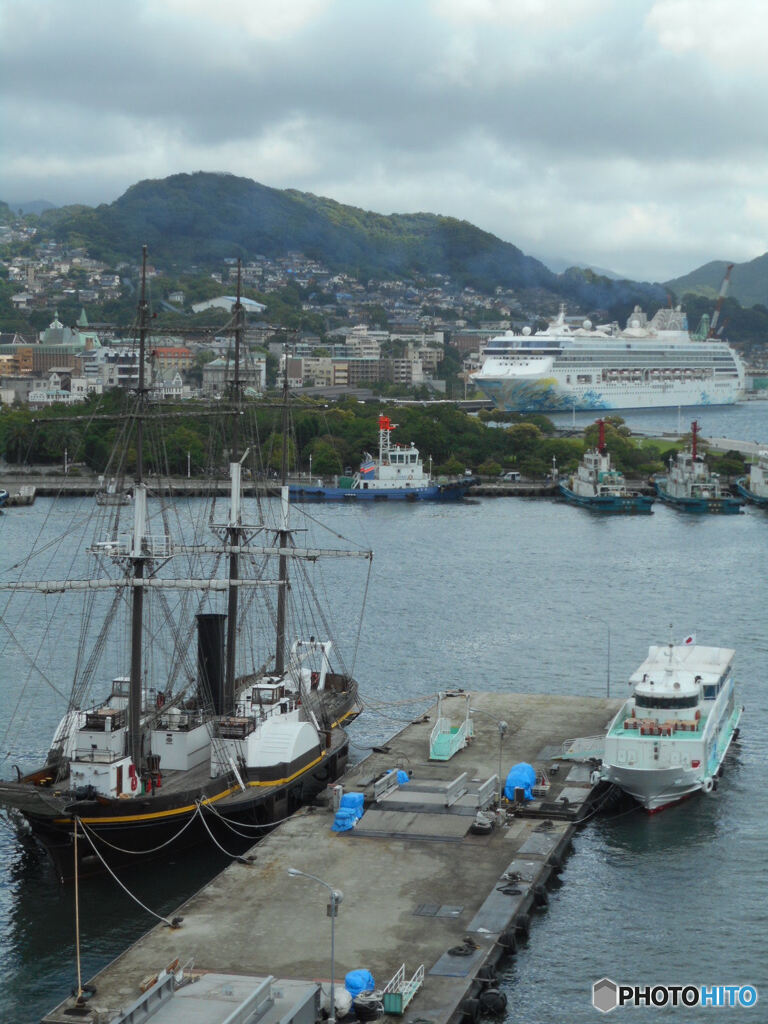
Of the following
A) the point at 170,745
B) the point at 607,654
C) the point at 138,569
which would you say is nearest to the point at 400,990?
the point at 170,745

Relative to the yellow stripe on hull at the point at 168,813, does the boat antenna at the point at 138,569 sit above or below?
above

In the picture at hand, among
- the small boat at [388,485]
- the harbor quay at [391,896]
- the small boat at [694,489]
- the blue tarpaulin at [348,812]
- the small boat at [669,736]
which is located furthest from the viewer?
the small boat at [388,485]

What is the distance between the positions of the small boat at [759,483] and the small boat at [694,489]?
1799 millimetres

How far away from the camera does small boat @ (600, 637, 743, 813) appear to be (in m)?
32.8

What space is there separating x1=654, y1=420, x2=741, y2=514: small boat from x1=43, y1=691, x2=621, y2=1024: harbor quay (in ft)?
214

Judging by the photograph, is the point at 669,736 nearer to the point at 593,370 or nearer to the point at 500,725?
the point at 500,725

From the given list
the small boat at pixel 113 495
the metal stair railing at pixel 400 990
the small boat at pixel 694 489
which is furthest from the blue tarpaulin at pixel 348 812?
the small boat at pixel 694 489

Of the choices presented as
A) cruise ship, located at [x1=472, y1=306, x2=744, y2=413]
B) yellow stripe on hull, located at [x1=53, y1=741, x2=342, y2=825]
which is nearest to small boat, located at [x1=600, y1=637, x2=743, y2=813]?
yellow stripe on hull, located at [x1=53, y1=741, x2=342, y2=825]

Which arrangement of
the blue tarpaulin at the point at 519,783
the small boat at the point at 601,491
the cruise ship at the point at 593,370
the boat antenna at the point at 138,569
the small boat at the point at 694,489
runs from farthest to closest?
the cruise ship at the point at 593,370 → the small boat at the point at 694,489 → the small boat at the point at 601,491 → the blue tarpaulin at the point at 519,783 → the boat antenna at the point at 138,569

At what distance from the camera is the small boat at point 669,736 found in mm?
32750

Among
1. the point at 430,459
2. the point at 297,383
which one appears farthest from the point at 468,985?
the point at 297,383

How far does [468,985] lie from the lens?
22672 mm

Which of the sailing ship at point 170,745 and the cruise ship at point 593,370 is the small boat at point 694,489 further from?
the sailing ship at point 170,745

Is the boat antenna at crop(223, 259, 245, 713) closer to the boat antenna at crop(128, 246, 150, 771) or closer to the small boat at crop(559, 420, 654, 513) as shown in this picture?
the boat antenna at crop(128, 246, 150, 771)
